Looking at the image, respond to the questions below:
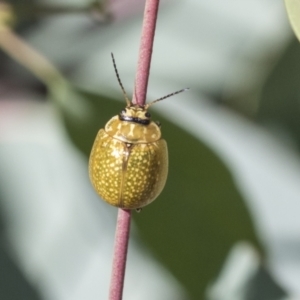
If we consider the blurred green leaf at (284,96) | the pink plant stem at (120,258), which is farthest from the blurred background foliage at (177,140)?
the pink plant stem at (120,258)

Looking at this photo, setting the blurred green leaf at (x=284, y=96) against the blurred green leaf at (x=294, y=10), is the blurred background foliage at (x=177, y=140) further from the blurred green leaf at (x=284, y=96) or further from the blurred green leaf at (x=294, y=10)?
the blurred green leaf at (x=294, y=10)

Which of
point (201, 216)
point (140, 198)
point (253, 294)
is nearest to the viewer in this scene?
point (140, 198)

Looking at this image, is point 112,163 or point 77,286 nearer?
point 112,163

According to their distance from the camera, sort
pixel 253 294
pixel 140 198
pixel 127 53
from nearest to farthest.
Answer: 1. pixel 140 198
2. pixel 253 294
3. pixel 127 53

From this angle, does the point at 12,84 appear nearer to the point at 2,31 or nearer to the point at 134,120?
the point at 2,31

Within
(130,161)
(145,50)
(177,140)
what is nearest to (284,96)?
(177,140)

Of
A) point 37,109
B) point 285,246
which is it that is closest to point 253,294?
point 285,246

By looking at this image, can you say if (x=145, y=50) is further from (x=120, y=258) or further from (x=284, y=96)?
(x=284, y=96)

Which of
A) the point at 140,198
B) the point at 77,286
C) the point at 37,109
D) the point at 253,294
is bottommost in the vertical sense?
the point at 77,286
